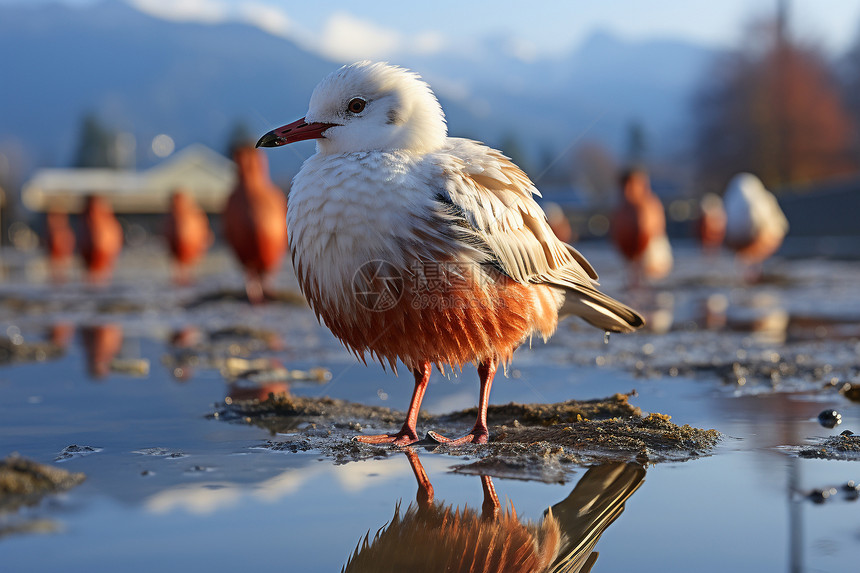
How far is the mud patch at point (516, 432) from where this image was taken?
11.1 feet

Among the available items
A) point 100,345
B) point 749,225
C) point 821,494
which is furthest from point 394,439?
point 749,225

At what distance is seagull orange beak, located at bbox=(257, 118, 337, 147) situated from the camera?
397 cm

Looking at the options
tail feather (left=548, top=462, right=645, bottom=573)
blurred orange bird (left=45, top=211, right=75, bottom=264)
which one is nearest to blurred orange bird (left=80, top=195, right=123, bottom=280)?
blurred orange bird (left=45, top=211, right=75, bottom=264)

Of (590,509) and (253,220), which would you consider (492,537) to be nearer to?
(590,509)

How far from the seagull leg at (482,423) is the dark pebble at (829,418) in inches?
62.5

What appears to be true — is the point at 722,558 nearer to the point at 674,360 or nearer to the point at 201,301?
the point at 674,360

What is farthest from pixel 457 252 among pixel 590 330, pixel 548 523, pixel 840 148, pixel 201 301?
pixel 840 148

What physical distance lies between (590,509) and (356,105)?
2.11 meters

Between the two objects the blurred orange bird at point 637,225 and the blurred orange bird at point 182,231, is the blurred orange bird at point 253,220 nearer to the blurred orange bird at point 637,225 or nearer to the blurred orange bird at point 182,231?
the blurred orange bird at point 182,231

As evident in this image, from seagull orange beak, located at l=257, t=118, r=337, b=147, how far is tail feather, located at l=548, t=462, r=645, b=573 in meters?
1.94

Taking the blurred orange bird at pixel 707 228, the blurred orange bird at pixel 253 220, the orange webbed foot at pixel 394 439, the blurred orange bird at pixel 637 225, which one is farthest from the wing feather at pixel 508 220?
the blurred orange bird at pixel 707 228

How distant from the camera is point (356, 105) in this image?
3.94m

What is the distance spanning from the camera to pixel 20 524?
2609 mm

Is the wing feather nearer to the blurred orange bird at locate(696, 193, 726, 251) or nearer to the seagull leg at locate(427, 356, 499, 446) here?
the seagull leg at locate(427, 356, 499, 446)
